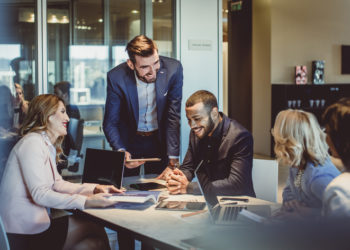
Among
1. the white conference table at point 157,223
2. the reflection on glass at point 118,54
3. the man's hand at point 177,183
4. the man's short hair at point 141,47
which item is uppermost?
the reflection on glass at point 118,54

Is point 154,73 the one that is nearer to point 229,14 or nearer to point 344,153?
point 344,153

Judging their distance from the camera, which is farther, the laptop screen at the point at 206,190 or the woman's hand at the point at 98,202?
the woman's hand at the point at 98,202

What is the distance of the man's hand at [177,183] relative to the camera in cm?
278

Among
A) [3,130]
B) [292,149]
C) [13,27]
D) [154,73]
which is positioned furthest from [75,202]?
[13,27]

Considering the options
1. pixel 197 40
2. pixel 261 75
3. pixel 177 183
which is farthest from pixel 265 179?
pixel 261 75

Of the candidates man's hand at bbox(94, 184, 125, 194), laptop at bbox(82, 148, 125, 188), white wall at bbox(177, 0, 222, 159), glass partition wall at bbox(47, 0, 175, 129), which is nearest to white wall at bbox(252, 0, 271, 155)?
glass partition wall at bbox(47, 0, 175, 129)

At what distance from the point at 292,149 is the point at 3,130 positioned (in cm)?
312

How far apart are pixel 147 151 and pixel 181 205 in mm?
1341

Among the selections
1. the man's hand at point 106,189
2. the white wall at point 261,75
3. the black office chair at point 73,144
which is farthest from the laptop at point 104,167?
the white wall at point 261,75

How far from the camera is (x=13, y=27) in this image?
15.1 feet

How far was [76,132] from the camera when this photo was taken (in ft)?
17.0

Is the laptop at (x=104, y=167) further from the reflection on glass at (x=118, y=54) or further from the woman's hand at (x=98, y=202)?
the reflection on glass at (x=118, y=54)

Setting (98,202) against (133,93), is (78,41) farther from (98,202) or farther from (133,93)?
(98,202)

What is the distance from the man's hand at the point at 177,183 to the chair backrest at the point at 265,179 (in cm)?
58
